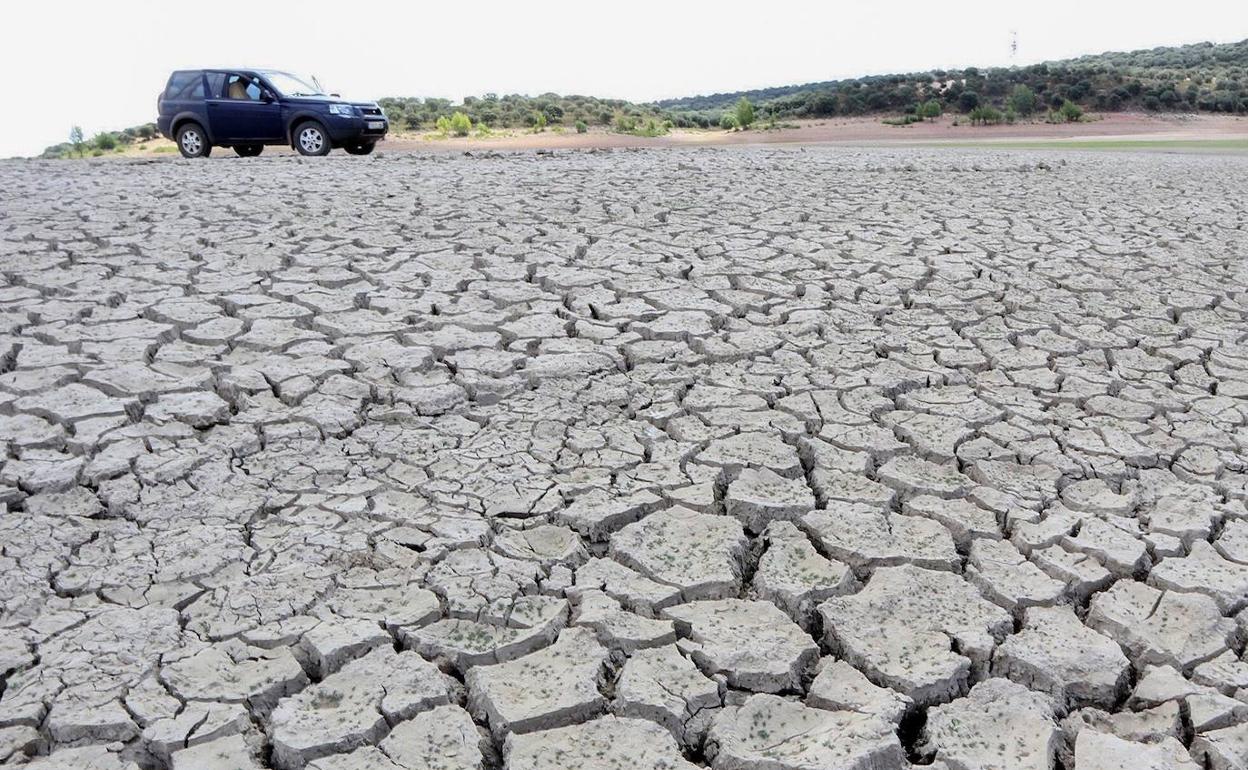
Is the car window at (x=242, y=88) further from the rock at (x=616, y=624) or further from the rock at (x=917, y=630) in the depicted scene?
the rock at (x=917, y=630)

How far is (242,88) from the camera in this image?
12.8m

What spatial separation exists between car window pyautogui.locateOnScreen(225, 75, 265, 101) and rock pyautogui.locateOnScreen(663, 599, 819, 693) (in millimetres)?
11944

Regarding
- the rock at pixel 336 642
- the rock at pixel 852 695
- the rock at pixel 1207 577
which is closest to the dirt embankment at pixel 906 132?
the rock at pixel 1207 577

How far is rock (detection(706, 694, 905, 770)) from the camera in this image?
6.51ft

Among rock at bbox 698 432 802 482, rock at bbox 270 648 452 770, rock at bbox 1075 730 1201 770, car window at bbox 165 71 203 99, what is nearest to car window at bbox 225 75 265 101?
car window at bbox 165 71 203 99

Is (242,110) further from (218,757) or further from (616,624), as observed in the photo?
(218,757)

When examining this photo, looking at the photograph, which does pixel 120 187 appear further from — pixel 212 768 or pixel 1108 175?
pixel 1108 175

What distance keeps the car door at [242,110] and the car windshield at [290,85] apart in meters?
0.15

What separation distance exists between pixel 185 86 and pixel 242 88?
0.84m

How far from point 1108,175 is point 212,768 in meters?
10.4

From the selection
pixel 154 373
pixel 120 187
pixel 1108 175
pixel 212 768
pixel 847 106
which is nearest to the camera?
pixel 212 768

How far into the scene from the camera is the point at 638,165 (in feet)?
34.4

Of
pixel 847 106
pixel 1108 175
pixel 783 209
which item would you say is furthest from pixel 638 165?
pixel 847 106

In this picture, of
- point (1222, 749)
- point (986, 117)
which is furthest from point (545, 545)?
point (986, 117)
